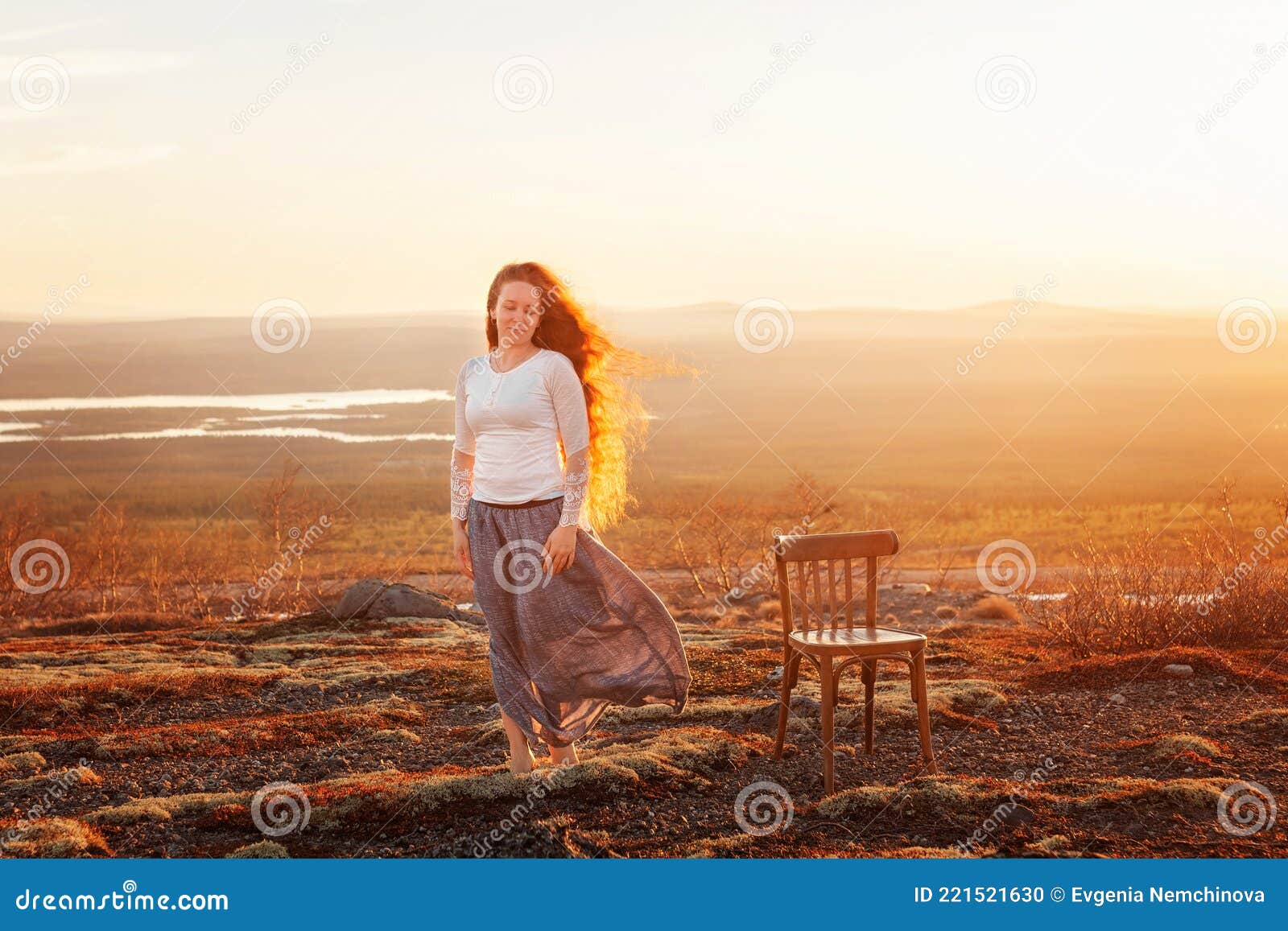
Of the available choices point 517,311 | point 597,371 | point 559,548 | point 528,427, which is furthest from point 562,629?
point 517,311

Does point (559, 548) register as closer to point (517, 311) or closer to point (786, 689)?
point (517, 311)

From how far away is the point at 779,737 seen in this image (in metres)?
6.42

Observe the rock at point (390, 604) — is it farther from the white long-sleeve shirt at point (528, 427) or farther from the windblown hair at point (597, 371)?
the white long-sleeve shirt at point (528, 427)

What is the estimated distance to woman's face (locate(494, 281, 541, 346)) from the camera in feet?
17.6

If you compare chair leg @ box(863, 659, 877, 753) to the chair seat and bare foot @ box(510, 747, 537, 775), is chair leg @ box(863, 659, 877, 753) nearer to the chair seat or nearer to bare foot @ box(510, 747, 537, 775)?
the chair seat

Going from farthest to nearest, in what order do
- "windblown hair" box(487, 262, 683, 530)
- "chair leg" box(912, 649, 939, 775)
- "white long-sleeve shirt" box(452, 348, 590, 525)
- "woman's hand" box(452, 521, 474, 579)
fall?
"chair leg" box(912, 649, 939, 775), "woman's hand" box(452, 521, 474, 579), "windblown hair" box(487, 262, 683, 530), "white long-sleeve shirt" box(452, 348, 590, 525)

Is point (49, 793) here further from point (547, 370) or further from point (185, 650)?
point (185, 650)

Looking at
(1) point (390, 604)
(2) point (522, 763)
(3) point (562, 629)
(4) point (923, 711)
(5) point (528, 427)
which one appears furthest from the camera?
(1) point (390, 604)

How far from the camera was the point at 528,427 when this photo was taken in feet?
17.6

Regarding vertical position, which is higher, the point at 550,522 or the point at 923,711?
the point at 550,522

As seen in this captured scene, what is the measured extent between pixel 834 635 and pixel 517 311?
2323 mm

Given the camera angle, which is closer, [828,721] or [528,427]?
[528,427]

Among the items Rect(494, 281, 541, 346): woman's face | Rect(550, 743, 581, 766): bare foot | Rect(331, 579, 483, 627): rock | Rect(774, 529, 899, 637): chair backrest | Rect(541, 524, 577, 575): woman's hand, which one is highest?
Rect(494, 281, 541, 346): woman's face

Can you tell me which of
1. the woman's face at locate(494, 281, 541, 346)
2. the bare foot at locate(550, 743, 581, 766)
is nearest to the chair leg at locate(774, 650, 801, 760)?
the bare foot at locate(550, 743, 581, 766)
